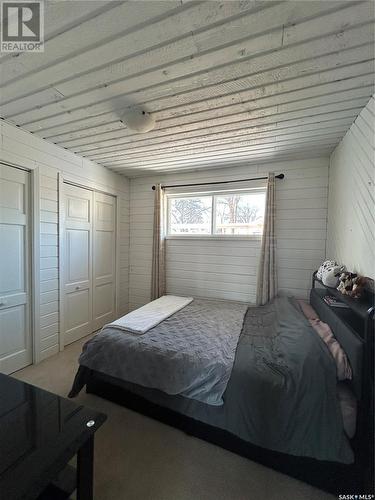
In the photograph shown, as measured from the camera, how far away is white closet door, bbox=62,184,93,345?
2.76m

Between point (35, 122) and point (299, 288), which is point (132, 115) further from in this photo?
point (299, 288)

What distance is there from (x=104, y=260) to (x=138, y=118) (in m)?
2.23

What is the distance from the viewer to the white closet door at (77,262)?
9.06 ft

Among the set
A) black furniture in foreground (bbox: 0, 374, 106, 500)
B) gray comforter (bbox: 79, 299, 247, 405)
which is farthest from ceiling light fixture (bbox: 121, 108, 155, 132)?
black furniture in foreground (bbox: 0, 374, 106, 500)

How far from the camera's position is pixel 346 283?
1615mm

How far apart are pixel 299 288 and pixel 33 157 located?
3.53 metres

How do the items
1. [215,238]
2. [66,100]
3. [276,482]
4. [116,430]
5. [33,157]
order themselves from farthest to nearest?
[215,238] < [33,157] < [66,100] < [116,430] < [276,482]

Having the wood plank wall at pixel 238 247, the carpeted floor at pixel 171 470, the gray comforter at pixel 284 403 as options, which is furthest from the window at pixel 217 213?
the carpeted floor at pixel 171 470

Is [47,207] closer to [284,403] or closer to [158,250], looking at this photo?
[158,250]

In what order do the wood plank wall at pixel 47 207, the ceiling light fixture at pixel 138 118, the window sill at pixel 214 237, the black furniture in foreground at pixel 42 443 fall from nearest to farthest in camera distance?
the black furniture in foreground at pixel 42 443
the ceiling light fixture at pixel 138 118
the wood plank wall at pixel 47 207
the window sill at pixel 214 237

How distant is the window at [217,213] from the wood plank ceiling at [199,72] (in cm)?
88

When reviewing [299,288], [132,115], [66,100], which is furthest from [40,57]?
[299,288]

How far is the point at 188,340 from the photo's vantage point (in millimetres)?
1817

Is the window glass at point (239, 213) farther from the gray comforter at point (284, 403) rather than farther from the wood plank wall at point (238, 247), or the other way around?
the gray comforter at point (284, 403)
